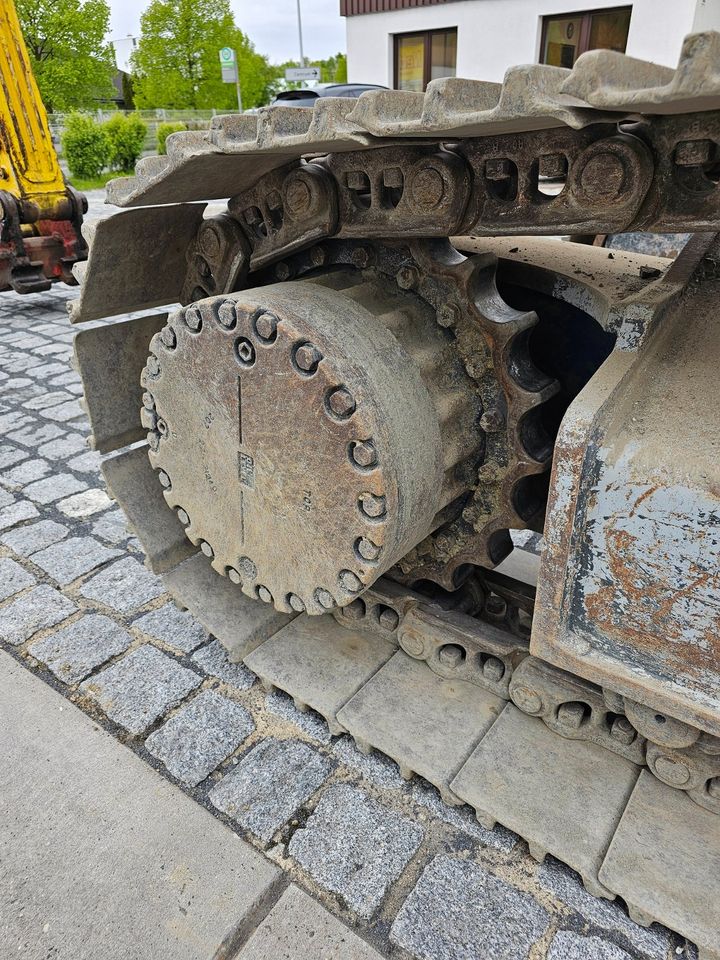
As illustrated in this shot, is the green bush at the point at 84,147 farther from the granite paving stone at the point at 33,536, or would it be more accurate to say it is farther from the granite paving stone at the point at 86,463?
the granite paving stone at the point at 33,536

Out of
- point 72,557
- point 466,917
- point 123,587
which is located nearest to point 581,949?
point 466,917

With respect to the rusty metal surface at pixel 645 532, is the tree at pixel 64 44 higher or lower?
higher

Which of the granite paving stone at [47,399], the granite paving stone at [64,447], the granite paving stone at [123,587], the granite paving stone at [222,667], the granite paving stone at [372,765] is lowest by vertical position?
the granite paving stone at [47,399]

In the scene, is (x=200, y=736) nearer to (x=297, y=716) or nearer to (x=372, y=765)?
(x=297, y=716)

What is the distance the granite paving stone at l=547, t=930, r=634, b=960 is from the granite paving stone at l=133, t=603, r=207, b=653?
1521mm

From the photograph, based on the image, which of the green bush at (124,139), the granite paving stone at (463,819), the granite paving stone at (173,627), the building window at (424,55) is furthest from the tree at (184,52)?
the granite paving stone at (463,819)

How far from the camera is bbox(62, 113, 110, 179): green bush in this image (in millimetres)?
18859

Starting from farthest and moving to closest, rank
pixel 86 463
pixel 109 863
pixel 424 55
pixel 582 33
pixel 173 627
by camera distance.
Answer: pixel 424 55 < pixel 582 33 < pixel 86 463 < pixel 173 627 < pixel 109 863

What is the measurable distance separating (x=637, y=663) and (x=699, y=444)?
1.67ft

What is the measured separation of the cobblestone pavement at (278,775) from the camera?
1.71 m

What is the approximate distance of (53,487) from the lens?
3764 millimetres

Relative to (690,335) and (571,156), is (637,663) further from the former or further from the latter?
(571,156)

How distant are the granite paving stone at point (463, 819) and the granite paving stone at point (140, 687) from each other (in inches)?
34.5

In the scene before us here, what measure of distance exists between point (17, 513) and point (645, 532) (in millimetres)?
3103
